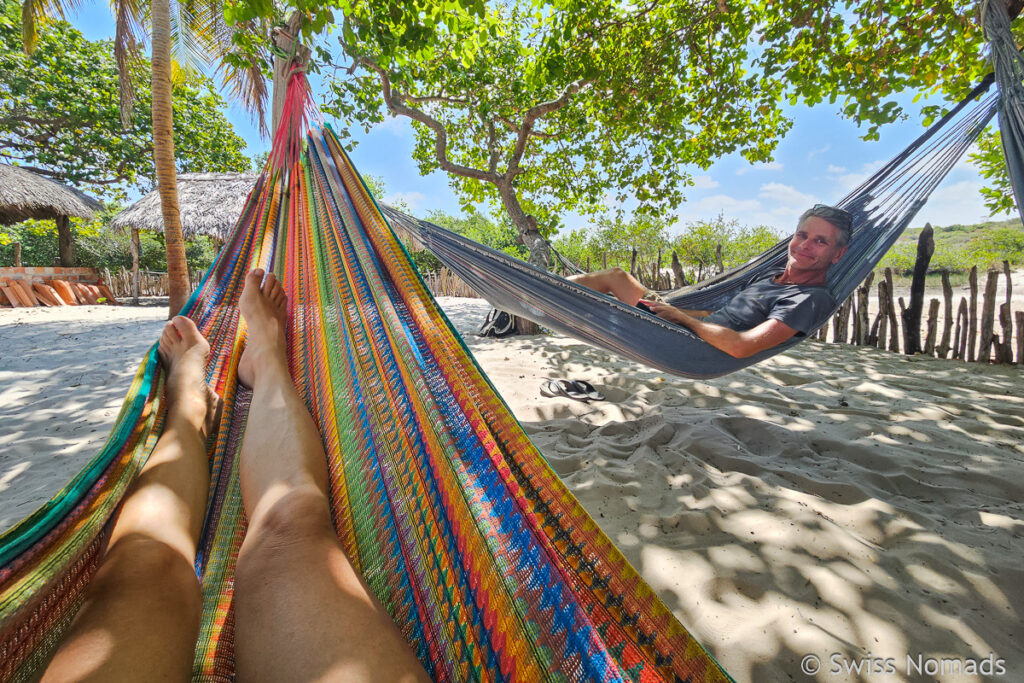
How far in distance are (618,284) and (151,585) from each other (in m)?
1.66

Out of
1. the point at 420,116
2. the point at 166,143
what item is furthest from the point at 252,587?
the point at 420,116

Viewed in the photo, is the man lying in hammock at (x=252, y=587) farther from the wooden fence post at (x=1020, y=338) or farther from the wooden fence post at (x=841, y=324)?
the wooden fence post at (x=841, y=324)

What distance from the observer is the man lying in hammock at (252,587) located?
1.40 feet

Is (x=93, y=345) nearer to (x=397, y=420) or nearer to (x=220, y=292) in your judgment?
(x=220, y=292)

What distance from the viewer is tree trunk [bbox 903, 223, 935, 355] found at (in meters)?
3.02

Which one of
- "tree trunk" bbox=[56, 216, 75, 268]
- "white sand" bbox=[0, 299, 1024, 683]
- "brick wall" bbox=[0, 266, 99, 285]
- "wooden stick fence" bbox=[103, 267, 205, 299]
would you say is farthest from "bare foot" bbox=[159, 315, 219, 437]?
"tree trunk" bbox=[56, 216, 75, 268]

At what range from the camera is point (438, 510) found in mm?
614

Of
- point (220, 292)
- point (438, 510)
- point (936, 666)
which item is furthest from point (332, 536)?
point (220, 292)

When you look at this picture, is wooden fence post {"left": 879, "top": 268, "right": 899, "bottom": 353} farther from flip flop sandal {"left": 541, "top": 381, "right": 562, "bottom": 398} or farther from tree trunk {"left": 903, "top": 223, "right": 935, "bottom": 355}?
flip flop sandal {"left": 541, "top": 381, "right": 562, "bottom": 398}

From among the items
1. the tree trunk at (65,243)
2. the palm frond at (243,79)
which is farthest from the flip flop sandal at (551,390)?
the tree trunk at (65,243)

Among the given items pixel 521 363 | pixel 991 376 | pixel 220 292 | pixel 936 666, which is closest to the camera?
pixel 936 666

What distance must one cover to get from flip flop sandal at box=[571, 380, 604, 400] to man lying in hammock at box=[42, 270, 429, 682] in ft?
4.68

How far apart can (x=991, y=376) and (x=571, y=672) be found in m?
3.42

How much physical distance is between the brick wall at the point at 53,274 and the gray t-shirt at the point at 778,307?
29.3 ft
